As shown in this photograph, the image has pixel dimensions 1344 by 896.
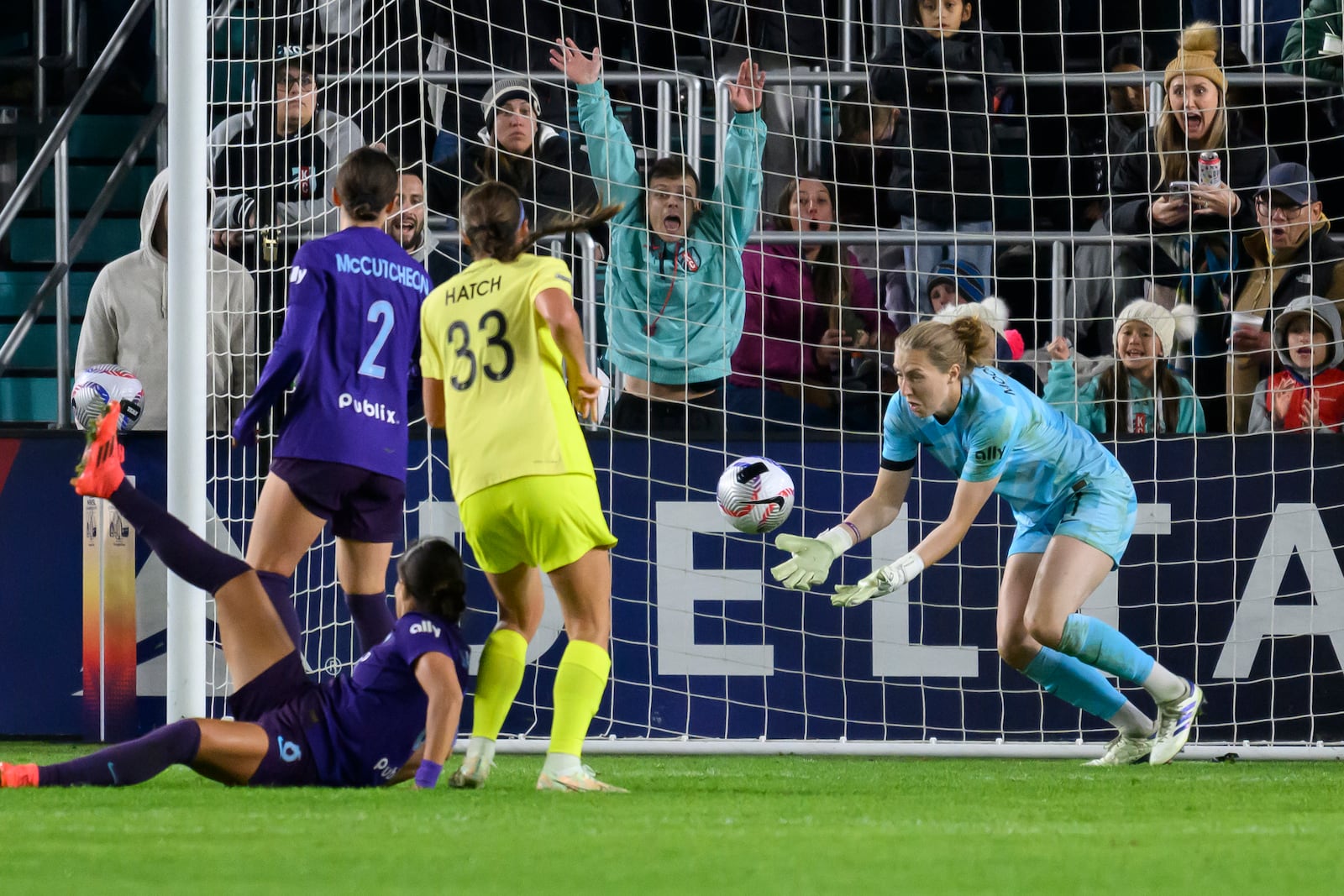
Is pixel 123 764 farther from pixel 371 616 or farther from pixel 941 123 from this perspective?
pixel 941 123

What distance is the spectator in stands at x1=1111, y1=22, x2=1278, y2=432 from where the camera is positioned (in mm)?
8852

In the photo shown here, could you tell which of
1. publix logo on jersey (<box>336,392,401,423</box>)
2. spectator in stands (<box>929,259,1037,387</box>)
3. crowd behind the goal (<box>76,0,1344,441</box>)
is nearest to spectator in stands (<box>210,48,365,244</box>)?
crowd behind the goal (<box>76,0,1344,441</box>)

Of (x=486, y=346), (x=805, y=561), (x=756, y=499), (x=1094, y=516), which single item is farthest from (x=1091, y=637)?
(x=486, y=346)

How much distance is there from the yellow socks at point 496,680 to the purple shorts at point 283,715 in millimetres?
488

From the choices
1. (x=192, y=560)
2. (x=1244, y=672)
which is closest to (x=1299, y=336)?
(x=1244, y=672)

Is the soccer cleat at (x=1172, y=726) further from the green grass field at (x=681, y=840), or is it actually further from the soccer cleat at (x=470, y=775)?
the soccer cleat at (x=470, y=775)

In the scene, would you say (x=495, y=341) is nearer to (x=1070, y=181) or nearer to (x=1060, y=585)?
(x=1060, y=585)

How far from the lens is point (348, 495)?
5711 millimetres

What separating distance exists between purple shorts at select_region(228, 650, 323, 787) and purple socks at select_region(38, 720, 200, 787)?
0.25 m

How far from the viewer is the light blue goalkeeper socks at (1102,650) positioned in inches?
276

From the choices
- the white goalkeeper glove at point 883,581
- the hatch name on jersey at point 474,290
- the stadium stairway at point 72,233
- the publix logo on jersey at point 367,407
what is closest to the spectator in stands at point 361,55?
the stadium stairway at point 72,233

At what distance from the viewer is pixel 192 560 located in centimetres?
515

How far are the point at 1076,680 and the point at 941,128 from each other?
3.57 metres

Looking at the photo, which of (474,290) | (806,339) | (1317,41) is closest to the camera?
(474,290)
